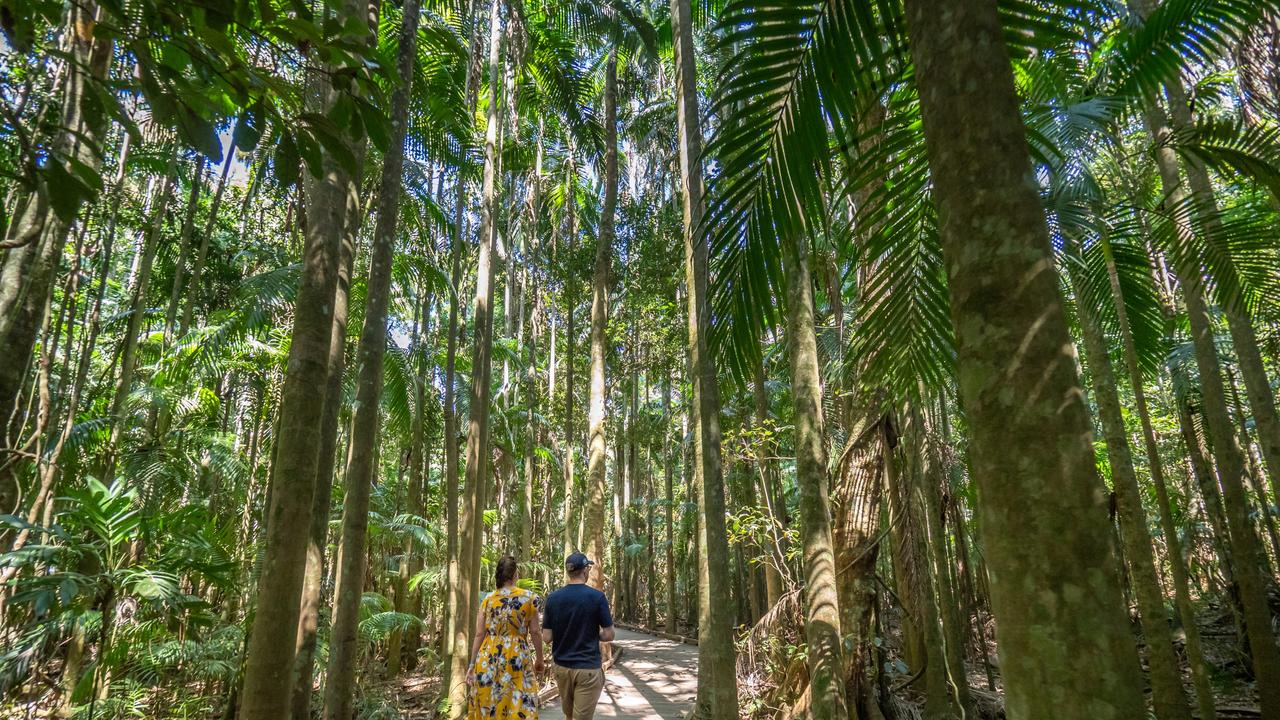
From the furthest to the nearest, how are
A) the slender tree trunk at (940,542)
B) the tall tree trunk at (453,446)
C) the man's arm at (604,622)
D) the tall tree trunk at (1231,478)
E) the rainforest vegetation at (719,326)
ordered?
the tall tree trunk at (453,446), the slender tree trunk at (940,542), the tall tree trunk at (1231,478), the man's arm at (604,622), the rainforest vegetation at (719,326)

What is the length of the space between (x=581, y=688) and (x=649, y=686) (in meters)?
6.75

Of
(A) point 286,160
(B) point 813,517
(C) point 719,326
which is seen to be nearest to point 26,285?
(A) point 286,160

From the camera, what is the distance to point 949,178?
5.02 ft

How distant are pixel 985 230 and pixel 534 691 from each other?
465 cm

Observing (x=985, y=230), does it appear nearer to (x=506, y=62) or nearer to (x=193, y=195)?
(x=193, y=195)

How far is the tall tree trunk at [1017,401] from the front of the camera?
3.85ft

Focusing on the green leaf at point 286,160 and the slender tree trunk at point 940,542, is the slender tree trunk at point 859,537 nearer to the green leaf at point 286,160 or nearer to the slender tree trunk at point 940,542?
the slender tree trunk at point 940,542

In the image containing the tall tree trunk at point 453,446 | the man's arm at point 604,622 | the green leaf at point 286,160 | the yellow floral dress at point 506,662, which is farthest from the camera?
the tall tree trunk at point 453,446

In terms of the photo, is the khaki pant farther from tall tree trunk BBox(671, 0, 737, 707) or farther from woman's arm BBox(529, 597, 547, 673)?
tall tree trunk BBox(671, 0, 737, 707)

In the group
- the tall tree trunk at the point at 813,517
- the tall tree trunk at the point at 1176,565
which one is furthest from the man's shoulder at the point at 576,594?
the tall tree trunk at the point at 1176,565

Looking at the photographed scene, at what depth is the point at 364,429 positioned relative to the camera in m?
5.77

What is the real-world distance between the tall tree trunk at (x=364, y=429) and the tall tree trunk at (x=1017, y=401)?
4.92m

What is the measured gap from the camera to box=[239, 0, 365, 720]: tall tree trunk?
315cm

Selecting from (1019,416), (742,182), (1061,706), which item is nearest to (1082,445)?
(1019,416)
